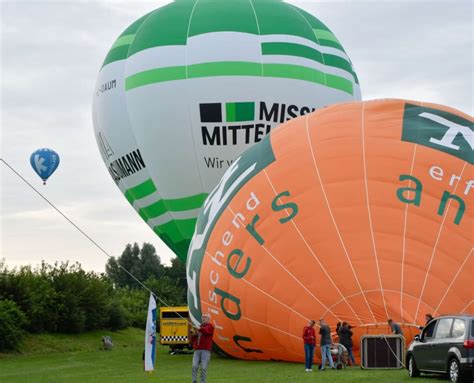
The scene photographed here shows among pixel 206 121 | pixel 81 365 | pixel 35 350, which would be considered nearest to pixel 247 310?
pixel 81 365

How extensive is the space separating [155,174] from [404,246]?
1240 centimetres

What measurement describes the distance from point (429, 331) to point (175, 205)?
1388 cm

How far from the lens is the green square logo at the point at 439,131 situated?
18.1 metres

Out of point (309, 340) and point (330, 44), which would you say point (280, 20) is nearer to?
point (330, 44)

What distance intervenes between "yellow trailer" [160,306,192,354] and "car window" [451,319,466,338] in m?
16.0

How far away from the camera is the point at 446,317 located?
13.9 m

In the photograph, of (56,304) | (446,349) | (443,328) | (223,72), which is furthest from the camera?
(56,304)

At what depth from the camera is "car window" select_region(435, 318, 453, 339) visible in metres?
13.7

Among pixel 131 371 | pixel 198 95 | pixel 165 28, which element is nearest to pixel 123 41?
pixel 165 28

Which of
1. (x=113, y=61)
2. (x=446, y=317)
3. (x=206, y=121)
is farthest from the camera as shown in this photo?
(x=113, y=61)

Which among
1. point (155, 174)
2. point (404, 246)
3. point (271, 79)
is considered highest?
point (271, 79)

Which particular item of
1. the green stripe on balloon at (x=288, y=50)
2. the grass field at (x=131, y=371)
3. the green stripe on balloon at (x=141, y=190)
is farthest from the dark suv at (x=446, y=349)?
the green stripe on balloon at (x=288, y=50)

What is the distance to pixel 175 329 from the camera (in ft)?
97.5

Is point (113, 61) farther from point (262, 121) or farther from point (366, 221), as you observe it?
point (366, 221)
